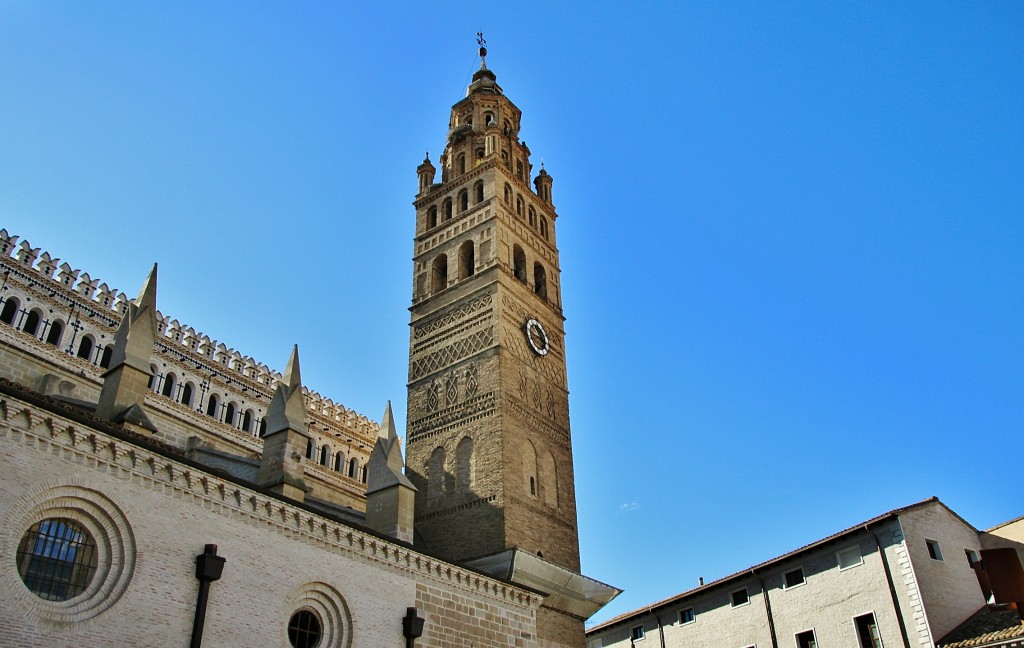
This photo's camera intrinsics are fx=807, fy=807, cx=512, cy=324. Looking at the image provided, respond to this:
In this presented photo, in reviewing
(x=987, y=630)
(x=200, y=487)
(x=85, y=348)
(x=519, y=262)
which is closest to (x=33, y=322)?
(x=85, y=348)

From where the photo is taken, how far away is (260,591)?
14469mm

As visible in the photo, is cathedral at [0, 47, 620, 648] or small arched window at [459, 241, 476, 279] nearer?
cathedral at [0, 47, 620, 648]

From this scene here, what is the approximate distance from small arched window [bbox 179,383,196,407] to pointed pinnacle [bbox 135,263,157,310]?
771 cm

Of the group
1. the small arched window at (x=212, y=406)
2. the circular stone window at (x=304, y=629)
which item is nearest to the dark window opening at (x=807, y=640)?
the circular stone window at (x=304, y=629)

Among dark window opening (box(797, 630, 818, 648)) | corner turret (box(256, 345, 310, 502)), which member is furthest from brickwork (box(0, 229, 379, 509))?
dark window opening (box(797, 630, 818, 648))

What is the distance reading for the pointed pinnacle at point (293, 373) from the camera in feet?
69.4

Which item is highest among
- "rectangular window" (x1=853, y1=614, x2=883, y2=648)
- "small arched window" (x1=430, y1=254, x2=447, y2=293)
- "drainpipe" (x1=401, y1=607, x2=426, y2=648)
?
"small arched window" (x1=430, y1=254, x2=447, y2=293)

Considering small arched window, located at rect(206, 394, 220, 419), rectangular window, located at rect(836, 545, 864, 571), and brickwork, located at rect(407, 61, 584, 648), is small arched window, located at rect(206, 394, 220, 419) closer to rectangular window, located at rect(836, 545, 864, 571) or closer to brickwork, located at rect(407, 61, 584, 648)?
brickwork, located at rect(407, 61, 584, 648)

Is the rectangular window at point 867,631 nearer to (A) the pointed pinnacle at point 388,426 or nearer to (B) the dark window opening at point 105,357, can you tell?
(A) the pointed pinnacle at point 388,426

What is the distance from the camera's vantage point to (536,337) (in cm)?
3011

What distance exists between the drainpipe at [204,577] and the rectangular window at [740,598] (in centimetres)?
1958

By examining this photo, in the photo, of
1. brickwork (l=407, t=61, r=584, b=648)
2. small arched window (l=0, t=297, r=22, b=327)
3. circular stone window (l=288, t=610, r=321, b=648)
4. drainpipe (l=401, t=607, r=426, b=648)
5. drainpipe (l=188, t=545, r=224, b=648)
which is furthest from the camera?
brickwork (l=407, t=61, r=584, b=648)

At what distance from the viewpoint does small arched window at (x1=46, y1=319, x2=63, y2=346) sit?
23.8 meters

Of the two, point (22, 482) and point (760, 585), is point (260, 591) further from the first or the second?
point (760, 585)
